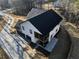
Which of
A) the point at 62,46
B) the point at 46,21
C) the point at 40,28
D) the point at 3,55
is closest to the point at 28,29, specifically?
the point at 40,28

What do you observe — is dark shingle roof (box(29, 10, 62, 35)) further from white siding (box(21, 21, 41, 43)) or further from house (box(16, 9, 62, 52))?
white siding (box(21, 21, 41, 43))

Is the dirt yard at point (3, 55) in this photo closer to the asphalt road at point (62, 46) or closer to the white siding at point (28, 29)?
the white siding at point (28, 29)

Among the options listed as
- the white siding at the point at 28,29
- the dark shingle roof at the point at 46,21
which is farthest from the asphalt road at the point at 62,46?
the white siding at the point at 28,29

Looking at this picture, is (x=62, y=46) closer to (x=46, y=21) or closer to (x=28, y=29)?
(x=46, y=21)

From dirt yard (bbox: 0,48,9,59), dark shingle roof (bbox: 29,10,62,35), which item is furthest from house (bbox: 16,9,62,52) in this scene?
dirt yard (bbox: 0,48,9,59)

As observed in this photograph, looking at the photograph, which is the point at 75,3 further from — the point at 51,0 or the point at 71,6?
the point at 51,0

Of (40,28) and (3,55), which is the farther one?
(3,55)
